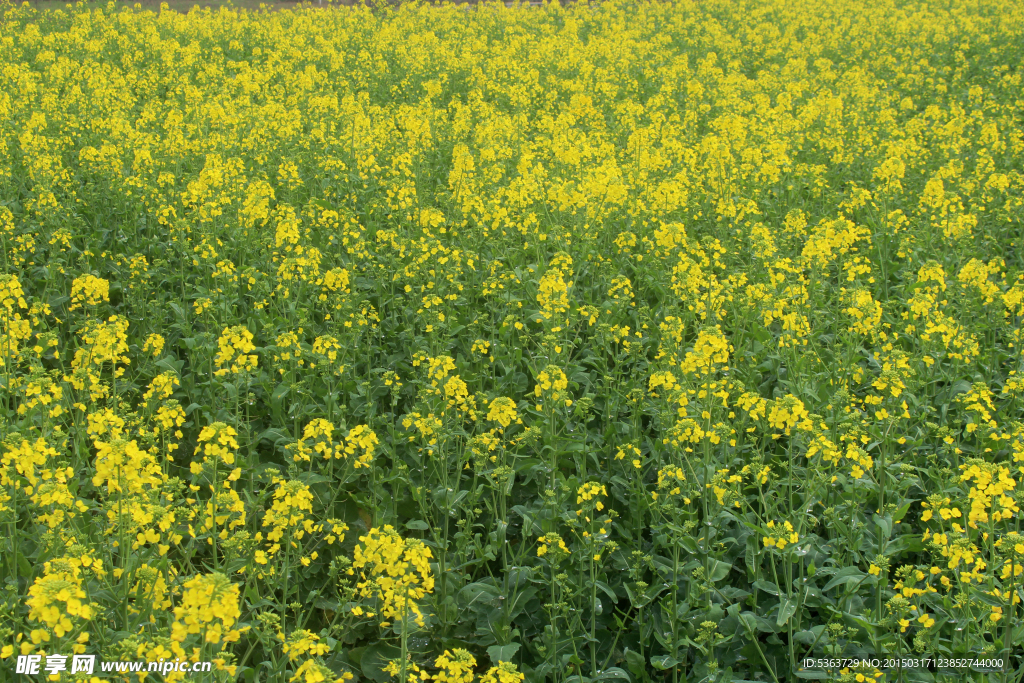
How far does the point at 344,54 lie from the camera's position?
51.7ft

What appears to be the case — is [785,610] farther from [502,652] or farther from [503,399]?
[503,399]

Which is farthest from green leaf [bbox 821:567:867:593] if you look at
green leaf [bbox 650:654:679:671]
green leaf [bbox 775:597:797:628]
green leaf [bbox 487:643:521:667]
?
green leaf [bbox 487:643:521:667]

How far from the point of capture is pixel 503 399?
3.96 metres

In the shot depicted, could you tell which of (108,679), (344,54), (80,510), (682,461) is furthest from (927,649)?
(344,54)

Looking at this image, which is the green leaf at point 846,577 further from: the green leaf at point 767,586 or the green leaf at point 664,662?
the green leaf at point 664,662

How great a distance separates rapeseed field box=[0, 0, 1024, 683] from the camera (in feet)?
10.9

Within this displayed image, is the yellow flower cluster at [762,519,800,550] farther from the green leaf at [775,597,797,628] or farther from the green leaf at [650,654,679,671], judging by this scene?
the green leaf at [650,654,679,671]

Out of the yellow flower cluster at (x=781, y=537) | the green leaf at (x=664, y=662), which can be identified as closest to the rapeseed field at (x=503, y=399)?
the yellow flower cluster at (x=781, y=537)

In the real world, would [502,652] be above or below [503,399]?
below

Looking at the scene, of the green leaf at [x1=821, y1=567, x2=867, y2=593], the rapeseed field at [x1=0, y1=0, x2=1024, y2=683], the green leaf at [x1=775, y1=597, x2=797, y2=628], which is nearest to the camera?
the rapeseed field at [x1=0, y1=0, x2=1024, y2=683]

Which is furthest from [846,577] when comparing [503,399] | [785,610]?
[503,399]

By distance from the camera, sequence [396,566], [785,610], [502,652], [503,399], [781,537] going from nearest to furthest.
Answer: [396,566]
[781,537]
[785,610]
[502,652]
[503,399]

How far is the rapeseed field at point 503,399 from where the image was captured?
332 cm

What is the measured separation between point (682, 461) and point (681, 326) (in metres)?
0.99
